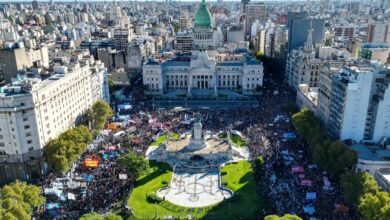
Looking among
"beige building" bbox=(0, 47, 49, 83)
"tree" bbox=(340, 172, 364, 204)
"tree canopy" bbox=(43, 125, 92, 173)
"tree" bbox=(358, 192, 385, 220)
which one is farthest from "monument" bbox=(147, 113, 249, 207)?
"beige building" bbox=(0, 47, 49, 83)

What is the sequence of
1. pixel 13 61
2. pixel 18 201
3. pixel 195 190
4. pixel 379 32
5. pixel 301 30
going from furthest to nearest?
pixel 379 32
pixel 301 30
pixel 13 61
pixel 195 190
pixel 18 201

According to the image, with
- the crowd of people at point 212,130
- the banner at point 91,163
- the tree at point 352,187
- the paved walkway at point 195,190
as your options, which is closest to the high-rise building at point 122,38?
the crowd of people at point 212,130

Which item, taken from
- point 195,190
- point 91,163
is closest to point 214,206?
point 195,190

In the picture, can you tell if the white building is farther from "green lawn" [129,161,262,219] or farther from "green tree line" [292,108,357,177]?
"green lawn" [129,161,262,219]

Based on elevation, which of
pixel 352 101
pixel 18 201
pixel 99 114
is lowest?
pixel 18 201

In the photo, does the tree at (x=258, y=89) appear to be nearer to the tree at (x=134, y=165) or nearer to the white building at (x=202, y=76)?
the white building at (x=202, y=76)

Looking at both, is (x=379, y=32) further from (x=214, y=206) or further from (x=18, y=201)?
(x=18, y=201)
